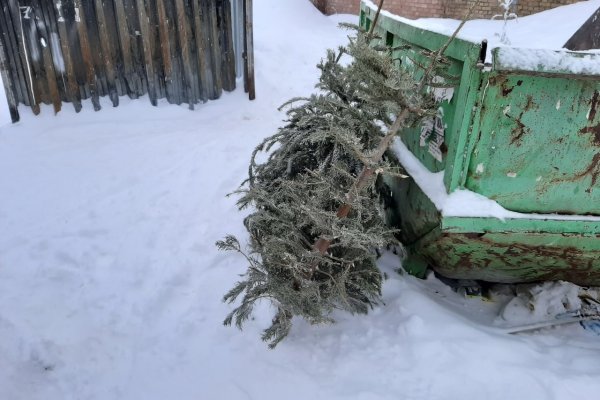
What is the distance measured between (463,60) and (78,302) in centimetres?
278

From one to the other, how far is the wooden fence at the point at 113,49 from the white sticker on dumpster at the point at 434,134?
150 inches

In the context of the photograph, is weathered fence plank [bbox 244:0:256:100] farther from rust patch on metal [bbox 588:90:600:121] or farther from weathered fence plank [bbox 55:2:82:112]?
rust patch on metal [bbox 588:90:600:121]

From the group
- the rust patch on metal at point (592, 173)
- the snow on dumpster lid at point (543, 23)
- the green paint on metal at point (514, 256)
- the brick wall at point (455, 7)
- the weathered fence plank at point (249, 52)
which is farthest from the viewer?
the brick wall at point (455, 7)

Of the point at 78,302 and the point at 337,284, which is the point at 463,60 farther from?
the point at 78,302

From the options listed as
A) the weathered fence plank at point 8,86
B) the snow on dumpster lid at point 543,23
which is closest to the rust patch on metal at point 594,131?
the snow on dumpster lid at point 543,23

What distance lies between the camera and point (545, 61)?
2.02 metres

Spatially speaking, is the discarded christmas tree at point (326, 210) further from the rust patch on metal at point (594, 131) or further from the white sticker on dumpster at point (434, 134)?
the rust patch on metal at point (594, 131)

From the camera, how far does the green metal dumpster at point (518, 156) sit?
84.4 inches

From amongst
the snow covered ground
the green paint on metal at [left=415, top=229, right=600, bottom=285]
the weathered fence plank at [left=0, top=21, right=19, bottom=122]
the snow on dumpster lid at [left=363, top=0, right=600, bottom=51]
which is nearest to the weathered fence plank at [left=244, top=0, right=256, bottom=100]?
the snow covered ground

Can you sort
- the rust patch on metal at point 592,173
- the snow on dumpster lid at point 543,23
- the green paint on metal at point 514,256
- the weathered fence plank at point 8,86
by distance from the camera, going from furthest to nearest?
the snow on dumpster lid at point 543,23
the weathered fence plank at point 8,86
the green paint on metal at point 514,256
the rust patch on metal at point 592,173

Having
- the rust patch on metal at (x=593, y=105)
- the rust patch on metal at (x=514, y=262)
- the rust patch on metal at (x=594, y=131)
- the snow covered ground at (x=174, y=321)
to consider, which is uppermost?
the rust patch on metal at (x=593, y=105)

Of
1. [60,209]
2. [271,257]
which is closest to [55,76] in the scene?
[60,209]

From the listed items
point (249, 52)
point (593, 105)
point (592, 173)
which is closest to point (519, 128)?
point (593, 105)

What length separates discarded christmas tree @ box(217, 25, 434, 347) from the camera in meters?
2.20
